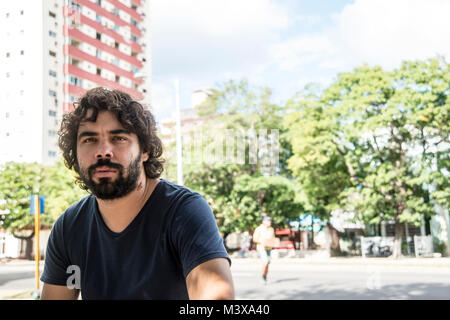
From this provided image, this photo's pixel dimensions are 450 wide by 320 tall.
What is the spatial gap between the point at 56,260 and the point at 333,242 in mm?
22256

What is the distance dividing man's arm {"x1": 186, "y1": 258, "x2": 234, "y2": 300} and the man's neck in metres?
0.29

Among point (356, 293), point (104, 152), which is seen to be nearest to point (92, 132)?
point (104, 152)

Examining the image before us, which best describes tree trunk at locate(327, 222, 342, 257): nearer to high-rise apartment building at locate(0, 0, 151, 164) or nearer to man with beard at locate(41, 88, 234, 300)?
high-rise apartment building at locate(0, 0, 151, 164)

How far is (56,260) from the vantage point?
142cm

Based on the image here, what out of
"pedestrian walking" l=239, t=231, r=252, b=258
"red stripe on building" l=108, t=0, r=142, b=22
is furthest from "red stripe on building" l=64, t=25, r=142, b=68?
"pedestrian walking" l=239, t=231, r=252, b=258

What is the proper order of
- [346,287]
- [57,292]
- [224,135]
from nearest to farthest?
1. [57,292]
2. [346,287]
3. [224,135]

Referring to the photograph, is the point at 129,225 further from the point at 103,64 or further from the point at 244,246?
the point at 244,246

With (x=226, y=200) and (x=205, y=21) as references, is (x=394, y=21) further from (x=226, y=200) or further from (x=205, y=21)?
(x=226, y=200)

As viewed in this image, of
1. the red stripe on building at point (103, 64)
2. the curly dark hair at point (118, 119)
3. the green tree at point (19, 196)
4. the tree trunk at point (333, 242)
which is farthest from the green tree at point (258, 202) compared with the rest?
the curly dark hair at point (118, 119)

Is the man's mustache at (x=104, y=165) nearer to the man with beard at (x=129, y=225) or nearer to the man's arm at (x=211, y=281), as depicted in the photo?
the man with beard at (x=129, y=225)

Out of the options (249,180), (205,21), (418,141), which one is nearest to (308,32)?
(205,21)

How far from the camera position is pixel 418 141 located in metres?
16.9

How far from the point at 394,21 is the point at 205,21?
2.43 meters

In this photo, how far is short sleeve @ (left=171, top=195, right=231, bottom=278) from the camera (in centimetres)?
107
